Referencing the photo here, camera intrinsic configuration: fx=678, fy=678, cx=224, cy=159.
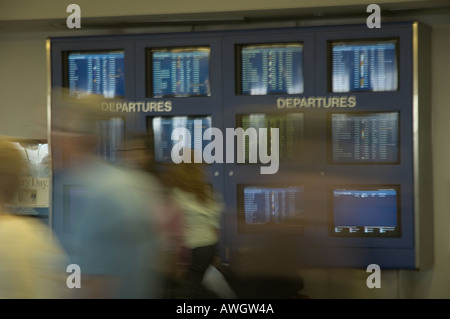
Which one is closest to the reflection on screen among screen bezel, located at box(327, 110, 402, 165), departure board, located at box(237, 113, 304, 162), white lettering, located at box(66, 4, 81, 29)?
white lettering, located at box(66, 4, 81, 29)

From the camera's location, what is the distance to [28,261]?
6.22ft

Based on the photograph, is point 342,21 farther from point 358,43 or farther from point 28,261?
point 28,261

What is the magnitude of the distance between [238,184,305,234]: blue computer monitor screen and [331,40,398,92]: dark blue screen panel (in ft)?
2.75

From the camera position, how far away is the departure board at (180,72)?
5020 millimetres

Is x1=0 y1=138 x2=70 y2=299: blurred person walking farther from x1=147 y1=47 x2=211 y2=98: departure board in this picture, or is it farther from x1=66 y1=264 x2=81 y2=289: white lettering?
x1=147 y1=47 x2=211 y2=98: departure board

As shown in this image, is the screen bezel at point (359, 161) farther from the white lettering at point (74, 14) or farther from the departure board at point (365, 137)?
the white lettering at point (74, 14)

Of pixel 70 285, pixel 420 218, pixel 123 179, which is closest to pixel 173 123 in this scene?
pixel 420 218

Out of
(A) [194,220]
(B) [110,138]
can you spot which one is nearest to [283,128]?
(B) [110,138]

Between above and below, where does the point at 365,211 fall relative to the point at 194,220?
below

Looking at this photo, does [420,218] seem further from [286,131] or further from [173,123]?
[173,123]

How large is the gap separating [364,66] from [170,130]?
Answer: 150 centimetres

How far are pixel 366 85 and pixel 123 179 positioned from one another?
2959 millimetres

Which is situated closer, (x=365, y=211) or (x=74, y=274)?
(x=74, y=274)

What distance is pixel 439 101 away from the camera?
5.02m
